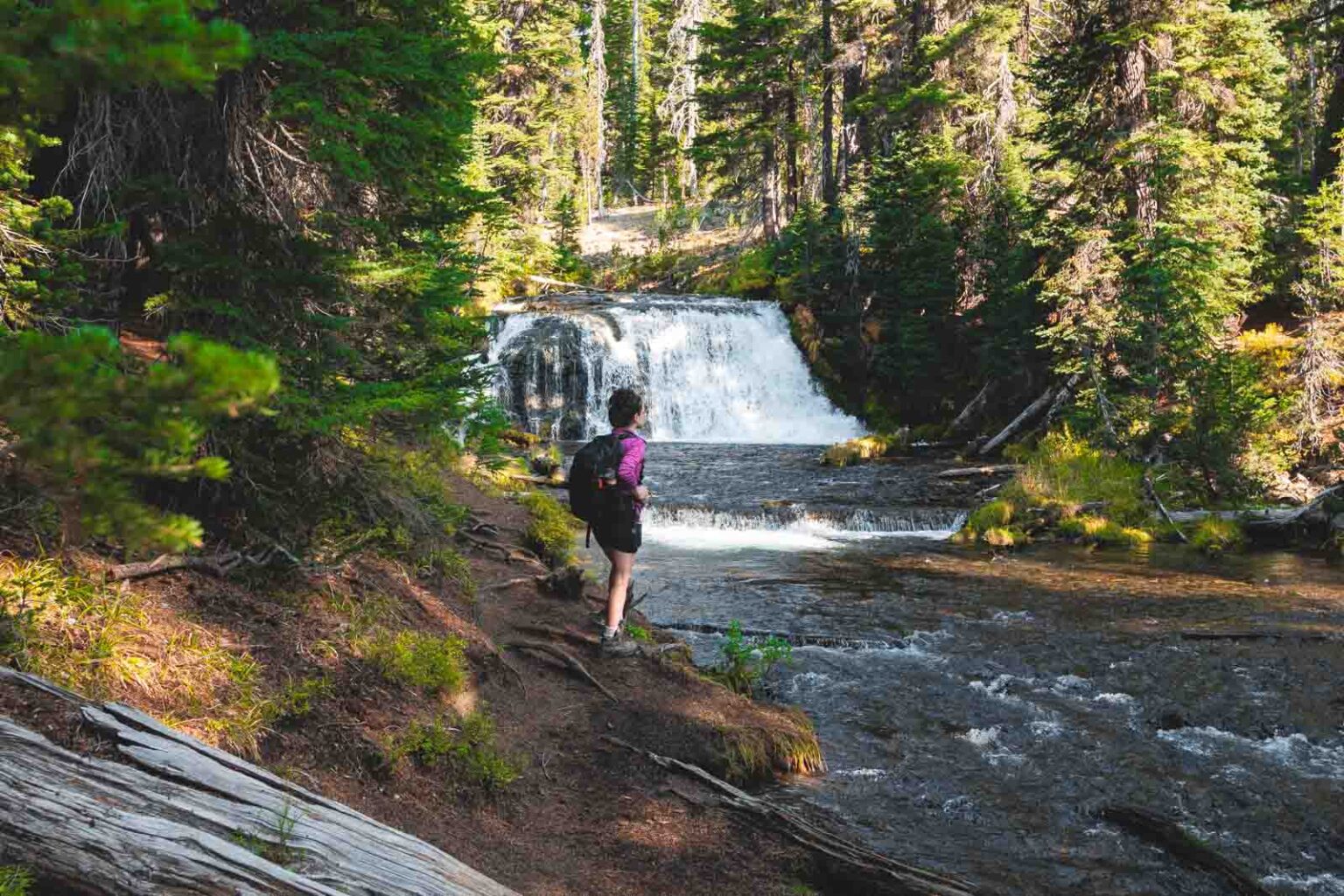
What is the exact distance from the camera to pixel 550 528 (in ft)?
38.2

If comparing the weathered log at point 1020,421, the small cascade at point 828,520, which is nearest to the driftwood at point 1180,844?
the small cascade at point 828,520

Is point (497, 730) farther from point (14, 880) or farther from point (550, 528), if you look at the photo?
point (550, 528)

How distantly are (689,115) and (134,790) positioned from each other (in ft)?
185

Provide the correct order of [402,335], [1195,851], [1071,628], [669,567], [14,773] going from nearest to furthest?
[14,773], [1195,851], [402,335], [1071,628], [669,567]

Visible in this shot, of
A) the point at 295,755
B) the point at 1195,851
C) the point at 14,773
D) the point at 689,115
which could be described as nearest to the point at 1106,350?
the point at 1195,851

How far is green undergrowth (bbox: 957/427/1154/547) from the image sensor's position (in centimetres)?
1521

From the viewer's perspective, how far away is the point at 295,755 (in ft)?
14.4

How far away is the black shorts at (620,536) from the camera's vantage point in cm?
686

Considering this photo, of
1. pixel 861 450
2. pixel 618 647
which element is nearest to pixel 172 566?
pixel 618 647

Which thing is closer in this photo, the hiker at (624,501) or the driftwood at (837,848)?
Answer: the driftwood at (837,848)

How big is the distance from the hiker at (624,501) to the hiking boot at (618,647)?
251 mm

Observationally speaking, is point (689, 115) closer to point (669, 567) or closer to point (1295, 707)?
point (669, 567)

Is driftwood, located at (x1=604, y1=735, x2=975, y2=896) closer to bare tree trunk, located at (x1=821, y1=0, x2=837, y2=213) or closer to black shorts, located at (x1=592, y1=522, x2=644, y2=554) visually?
black shorts, located at (x1=592, y1=522, x2=644, y2=554)

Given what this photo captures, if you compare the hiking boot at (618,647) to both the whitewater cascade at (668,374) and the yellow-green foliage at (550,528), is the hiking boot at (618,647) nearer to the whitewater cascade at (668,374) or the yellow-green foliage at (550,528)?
the yellow-green foliage at (550,528)
